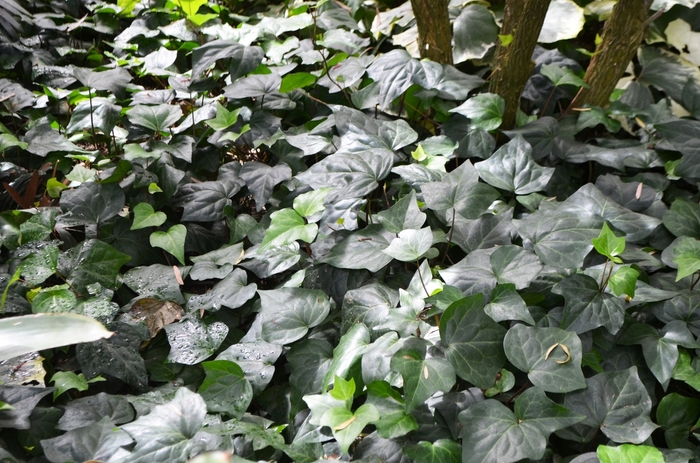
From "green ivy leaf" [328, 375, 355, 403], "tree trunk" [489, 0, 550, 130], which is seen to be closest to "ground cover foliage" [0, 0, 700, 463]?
"green ivy leaf" [328, 375, 355, 403]

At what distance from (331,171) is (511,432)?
90cm

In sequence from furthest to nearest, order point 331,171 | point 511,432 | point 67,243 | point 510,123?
point 510,123, point 67,243, point 331,171, point 511,432

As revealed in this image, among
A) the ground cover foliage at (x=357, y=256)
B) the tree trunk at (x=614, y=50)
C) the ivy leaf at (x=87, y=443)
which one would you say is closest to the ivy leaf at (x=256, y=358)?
the ground cover foliage at (x=357, y=256)

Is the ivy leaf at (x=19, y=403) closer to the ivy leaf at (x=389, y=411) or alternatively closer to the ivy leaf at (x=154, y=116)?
the ivy leaf at (x=389, y=411)

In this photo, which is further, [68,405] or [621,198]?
[621,198]

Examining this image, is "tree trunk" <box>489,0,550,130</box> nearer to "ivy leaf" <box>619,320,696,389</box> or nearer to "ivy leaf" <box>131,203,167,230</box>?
"ivy leaf" <box>619,320,696,389</box>

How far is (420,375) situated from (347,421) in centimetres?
18

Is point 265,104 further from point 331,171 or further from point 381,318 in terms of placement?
point 381,318

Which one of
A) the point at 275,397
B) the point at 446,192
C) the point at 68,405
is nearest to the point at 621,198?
the point at 446,192

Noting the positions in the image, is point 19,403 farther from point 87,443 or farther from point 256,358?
point 256,358

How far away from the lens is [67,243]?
1.81 m

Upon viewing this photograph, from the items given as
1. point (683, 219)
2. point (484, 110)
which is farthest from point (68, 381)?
point (683, 219)

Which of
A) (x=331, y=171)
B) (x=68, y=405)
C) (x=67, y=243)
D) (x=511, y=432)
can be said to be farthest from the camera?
(x=67, y=243)

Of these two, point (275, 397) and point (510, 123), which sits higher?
point (510, 123)
